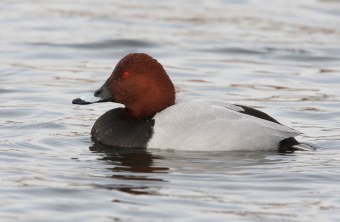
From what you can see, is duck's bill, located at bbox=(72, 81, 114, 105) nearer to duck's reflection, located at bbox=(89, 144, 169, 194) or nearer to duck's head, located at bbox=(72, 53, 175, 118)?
duck's head, located at bbox=(72, 53, 175, 118)

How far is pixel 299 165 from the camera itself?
8.52 metres

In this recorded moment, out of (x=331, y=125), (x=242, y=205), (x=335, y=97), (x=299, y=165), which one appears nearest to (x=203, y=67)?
(x=335, y=97)

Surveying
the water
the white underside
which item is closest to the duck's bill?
the water

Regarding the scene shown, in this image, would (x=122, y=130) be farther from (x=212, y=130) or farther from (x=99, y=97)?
(x=212, y=130)

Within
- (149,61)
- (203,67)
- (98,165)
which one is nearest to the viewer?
(98,165)

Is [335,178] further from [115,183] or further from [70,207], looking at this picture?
[70,207]

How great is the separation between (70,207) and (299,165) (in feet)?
7.55

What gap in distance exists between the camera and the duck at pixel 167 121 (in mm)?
8891

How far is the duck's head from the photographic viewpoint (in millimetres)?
9250

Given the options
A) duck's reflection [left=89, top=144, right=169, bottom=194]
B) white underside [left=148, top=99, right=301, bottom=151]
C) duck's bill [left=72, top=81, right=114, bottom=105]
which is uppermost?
duck's bill [left=72, top=81, right=114, bottom=105]

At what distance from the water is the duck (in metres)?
0.12

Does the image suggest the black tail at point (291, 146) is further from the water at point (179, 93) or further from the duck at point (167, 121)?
the water at point (179, 93)

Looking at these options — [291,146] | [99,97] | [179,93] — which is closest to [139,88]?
[99,97]

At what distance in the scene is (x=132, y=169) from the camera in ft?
27.5
